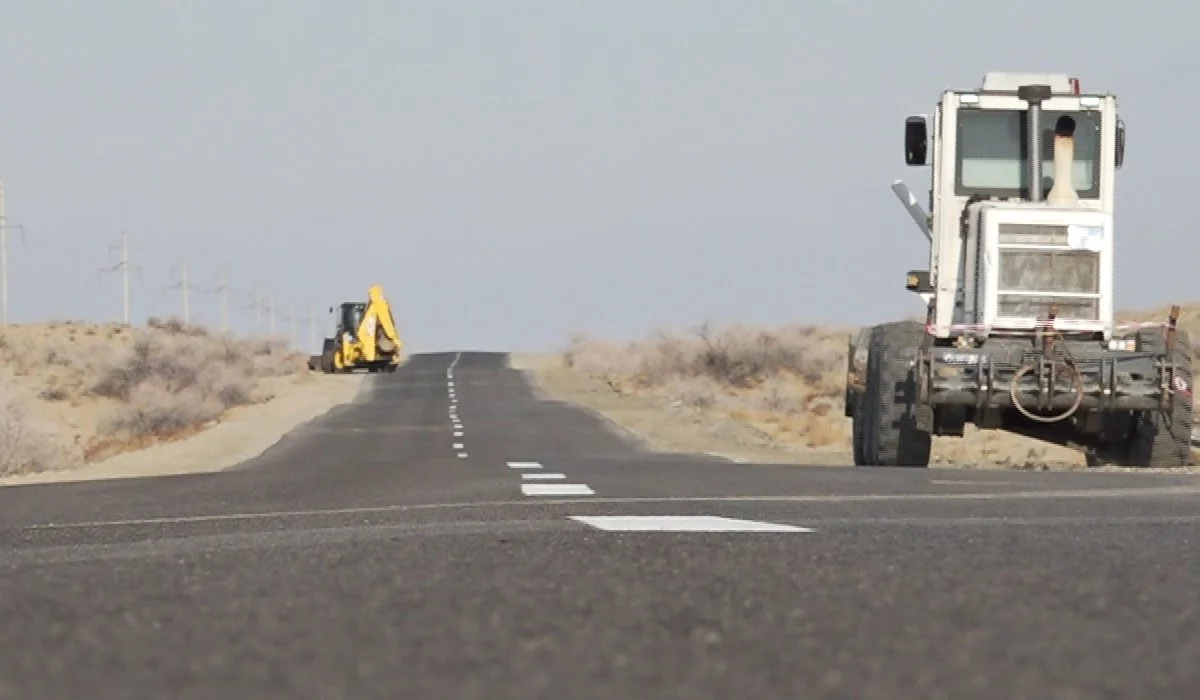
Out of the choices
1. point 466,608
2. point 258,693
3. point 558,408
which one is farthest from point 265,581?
point 558,408

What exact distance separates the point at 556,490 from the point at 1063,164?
8.31m

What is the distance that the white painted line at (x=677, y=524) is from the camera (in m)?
9.14

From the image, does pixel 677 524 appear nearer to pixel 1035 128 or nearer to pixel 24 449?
pixel 1035 128

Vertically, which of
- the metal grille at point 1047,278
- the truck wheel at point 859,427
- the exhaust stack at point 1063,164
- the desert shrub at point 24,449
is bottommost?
the desert shrub at point 24,449

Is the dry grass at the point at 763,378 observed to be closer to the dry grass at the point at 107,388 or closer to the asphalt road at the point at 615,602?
the dry grass at the point at 107,388

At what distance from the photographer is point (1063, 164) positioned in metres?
21.9

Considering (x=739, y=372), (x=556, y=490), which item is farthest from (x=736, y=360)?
(x=556, y=490)

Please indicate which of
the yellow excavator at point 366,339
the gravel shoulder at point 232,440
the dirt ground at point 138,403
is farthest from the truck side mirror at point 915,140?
the yellow excavator at point 366,339

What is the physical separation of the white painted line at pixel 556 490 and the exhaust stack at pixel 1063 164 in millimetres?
7243

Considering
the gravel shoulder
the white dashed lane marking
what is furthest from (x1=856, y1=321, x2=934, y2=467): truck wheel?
the gravel shoulder

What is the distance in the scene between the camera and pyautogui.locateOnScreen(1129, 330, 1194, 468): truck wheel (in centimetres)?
2166

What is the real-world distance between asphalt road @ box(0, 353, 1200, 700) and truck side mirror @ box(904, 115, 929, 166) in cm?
973

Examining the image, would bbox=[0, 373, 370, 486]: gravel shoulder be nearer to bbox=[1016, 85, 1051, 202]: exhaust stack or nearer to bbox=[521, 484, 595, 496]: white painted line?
bbox=[521, 484, 595, 496]: white painted line

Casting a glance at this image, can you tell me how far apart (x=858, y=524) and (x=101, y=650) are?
590cm
